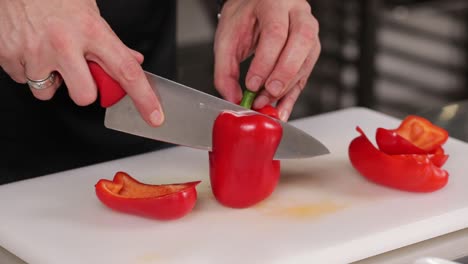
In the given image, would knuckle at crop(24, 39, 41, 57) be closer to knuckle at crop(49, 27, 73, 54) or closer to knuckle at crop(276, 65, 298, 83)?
knuckle at crop(49, 27, 73, 54)

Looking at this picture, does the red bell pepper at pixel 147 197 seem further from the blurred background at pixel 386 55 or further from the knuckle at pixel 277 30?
the blurred background at pixel 386 55

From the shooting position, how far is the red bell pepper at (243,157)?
58.5 inches

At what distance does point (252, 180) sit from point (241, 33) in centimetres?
31

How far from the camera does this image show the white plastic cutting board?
1352 mm

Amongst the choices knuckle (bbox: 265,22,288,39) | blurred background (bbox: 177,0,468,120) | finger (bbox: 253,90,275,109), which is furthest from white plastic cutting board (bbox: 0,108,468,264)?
blurred background (bbox: 177,0,468,120)

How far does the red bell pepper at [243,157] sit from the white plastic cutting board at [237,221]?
0.02 metres

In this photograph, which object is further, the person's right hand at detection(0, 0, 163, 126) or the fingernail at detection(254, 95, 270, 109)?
the fingernail at detection(254, 95, 270, 109)

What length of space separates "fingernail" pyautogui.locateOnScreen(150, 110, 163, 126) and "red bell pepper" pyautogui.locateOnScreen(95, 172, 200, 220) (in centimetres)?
10

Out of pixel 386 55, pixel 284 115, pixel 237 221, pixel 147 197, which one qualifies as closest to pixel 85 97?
pixel 147 197

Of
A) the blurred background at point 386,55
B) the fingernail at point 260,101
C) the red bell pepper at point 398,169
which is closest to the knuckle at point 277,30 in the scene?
the fingernail at point 260,101

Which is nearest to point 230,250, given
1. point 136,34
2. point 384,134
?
point 384,134

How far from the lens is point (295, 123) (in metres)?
1.85

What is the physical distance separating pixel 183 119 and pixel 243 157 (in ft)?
0.37

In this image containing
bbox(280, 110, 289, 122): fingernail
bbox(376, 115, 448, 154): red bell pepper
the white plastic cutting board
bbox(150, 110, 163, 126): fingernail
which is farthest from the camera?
bbox(280, 110, 289, 122): fingernail
